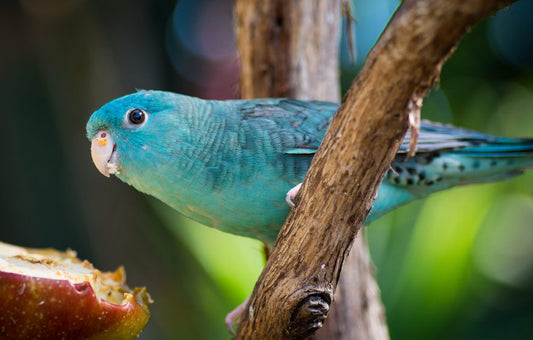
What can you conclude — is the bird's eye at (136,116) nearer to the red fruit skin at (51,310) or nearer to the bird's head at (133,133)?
the bird's head at (133,133)

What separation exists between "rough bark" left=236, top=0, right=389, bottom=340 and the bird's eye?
35.1 inches

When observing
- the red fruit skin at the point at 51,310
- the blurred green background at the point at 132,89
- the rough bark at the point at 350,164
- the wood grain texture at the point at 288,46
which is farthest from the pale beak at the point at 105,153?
the blurred green background at the point at 132,89

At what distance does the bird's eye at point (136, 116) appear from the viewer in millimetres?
2068

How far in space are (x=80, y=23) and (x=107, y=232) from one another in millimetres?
2116

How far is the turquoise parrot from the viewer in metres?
2.04

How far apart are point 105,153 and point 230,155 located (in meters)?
0.49

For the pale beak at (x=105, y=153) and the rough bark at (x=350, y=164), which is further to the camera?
the pale beak at (x=105, y=153)

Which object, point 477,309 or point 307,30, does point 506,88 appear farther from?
point 307,30

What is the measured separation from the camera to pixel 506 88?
4.92 metres

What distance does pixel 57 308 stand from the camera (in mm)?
1502

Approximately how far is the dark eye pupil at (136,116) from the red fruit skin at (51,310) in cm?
73

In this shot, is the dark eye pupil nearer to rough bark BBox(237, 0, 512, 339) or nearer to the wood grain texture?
rough bark BBox(237, 0, 512, 339)

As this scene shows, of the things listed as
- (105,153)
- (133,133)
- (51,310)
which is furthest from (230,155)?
(51,310)

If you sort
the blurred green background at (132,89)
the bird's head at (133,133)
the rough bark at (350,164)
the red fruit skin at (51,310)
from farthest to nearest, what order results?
the blurred green background at (132,89), the bird's head at (133,133), the red fruit skin at (51,310), the rough bark at (350,164)
